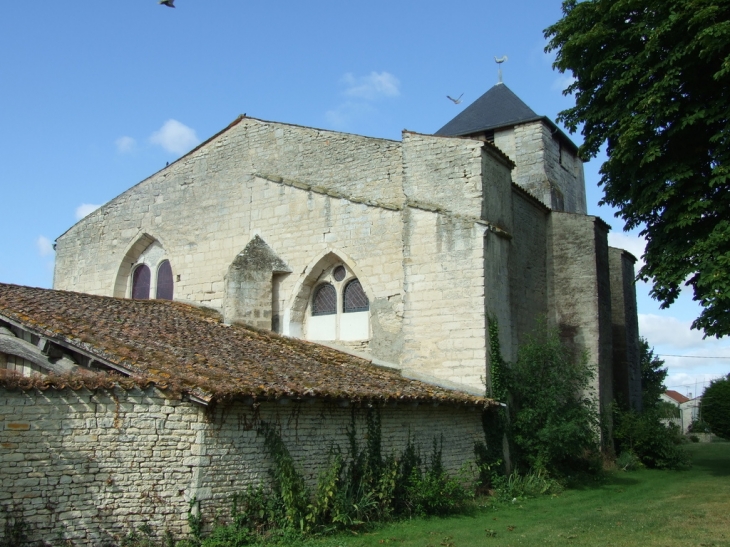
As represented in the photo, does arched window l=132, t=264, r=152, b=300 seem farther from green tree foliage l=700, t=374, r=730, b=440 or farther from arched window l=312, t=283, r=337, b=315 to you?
green tree foliage l=700, t=374, r=730, b=440

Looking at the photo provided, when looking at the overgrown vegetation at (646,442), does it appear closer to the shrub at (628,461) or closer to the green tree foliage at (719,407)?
the shrub at (628,461)

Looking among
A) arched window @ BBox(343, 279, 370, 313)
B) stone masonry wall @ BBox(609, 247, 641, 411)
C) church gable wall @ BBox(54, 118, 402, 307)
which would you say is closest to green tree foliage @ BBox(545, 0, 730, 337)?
church gable wall @ BBox(54, 118, 402, 307)

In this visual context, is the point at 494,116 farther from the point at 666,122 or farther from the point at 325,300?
the point at 325,300

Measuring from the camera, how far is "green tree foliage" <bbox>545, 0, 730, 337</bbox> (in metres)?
11.6

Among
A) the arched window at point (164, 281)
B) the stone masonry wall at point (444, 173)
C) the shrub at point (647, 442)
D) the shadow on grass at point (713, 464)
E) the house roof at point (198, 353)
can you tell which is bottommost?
the shadow on grass at point (713, 464)

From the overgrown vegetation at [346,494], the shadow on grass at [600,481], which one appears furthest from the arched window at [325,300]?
the shadow on grass at [600,481]

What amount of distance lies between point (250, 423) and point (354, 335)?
5.13 metres

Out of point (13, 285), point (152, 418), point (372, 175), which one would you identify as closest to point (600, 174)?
point (372, 175)

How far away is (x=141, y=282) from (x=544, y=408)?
10208 millimetres

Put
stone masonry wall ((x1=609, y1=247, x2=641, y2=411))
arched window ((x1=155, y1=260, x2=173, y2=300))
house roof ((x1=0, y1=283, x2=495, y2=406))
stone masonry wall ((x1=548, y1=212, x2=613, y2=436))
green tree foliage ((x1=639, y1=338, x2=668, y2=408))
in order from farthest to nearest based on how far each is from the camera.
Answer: green tree foliage ((x1=639, y1=338, x2=668, y2=408)) → stone masonry wall ((x1=609, y1=247, x2=641, y2=411)) → arched window ((x1=155, y1=260, x2=173, y2=300)) → stone masonry wall ((x1=548, y1=212, x2=613, y2=436)) → house roof ((x1=0, y1=283, x2=495, y2=406))

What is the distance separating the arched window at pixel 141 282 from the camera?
55.9ft

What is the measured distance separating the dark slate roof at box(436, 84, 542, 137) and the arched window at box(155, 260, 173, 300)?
9717 mm

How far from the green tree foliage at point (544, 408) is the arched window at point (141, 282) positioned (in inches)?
363

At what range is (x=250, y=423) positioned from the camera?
8922 mm
